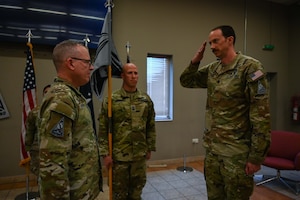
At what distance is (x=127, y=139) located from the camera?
2.10 m

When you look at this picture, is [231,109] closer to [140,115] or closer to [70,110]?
[140,115]

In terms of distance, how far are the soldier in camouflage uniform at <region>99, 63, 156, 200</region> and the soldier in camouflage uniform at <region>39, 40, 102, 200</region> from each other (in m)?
0.65

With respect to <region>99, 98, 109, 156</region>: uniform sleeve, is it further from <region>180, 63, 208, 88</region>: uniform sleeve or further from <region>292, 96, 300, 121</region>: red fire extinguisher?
<region>292, 96, 300, 121</region>: red fire extinguisher

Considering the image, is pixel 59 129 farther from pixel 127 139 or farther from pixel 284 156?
pixel 284 156

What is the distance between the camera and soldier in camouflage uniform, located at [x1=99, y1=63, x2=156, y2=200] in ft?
6.78

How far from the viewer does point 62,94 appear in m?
1.14

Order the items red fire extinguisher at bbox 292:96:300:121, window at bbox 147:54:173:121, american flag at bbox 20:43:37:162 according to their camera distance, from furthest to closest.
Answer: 1. red fire extinguisher at bbox 292:96:300:121
2. window at bbox 147:54:173:121
3. american flag at bbox 20:43:37:162

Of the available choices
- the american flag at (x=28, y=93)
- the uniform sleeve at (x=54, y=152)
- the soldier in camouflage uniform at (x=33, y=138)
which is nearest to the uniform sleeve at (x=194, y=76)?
the uniform sleeve at (x=54, y=152)

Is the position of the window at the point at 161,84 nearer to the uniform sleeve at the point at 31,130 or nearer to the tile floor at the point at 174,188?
the tile floor at the point at 174,188

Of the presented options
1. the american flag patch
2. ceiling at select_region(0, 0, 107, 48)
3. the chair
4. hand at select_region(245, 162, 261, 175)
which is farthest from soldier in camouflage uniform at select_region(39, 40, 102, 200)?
the chair

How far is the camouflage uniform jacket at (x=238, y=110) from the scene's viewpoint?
1.48m

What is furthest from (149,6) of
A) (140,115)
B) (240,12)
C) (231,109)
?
(231,109)

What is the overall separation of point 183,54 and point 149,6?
114 centimetres

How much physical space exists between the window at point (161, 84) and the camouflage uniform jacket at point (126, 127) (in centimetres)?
230
